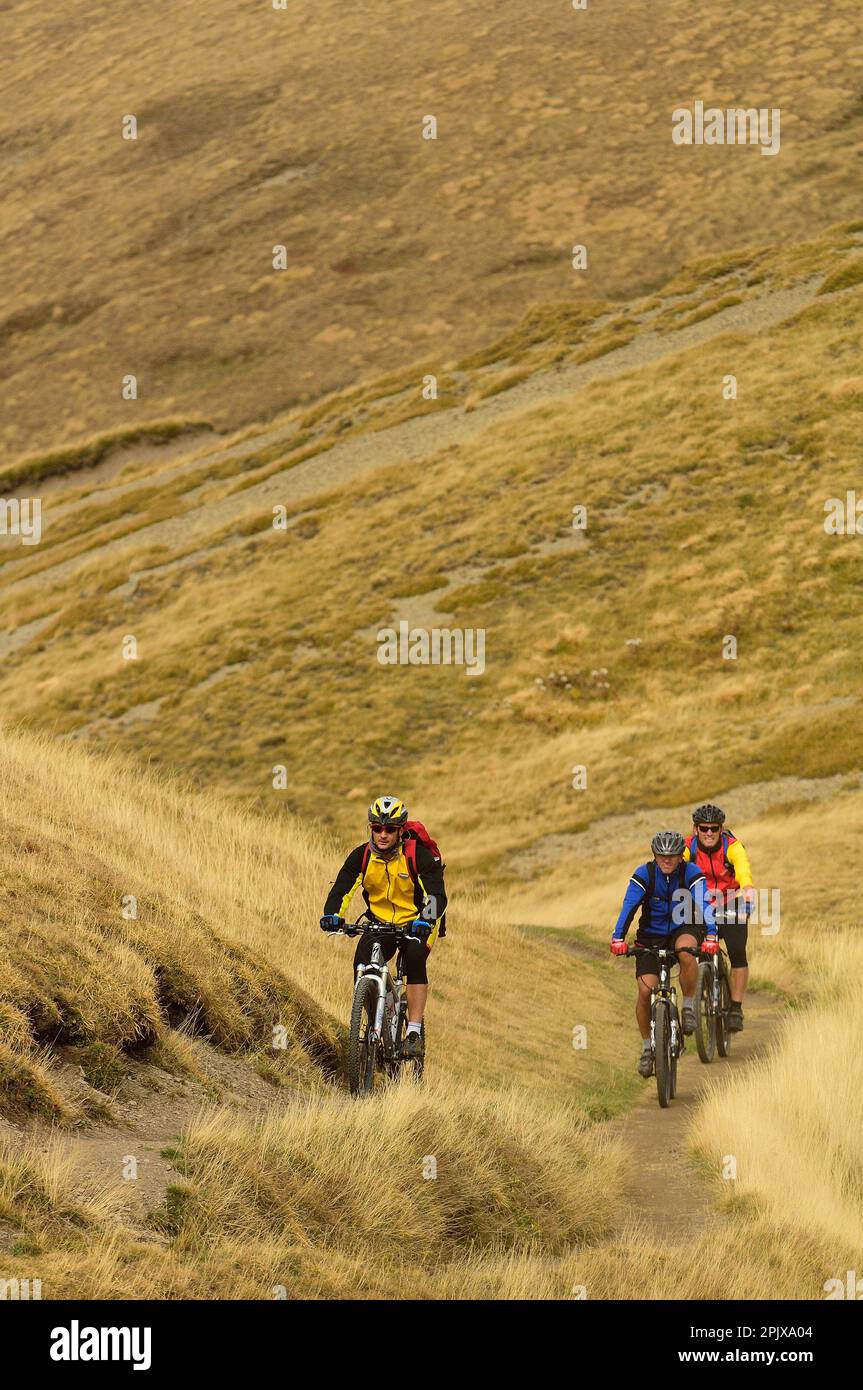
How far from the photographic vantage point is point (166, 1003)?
1045 cm

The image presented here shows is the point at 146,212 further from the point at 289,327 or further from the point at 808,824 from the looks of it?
the point at 808,824

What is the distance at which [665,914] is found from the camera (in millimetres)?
13953

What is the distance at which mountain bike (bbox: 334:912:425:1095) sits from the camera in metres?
10.6

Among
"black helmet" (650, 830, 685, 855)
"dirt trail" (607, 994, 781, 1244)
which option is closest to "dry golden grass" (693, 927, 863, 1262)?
"dirt trail" (607, 994, 781, 1244)

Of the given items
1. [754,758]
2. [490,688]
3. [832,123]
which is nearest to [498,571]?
[490,688]

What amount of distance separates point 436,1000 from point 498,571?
3780cm

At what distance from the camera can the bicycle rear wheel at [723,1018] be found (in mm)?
15867

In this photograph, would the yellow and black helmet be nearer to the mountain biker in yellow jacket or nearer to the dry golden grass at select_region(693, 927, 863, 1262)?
the mountain biker in yellow jacket

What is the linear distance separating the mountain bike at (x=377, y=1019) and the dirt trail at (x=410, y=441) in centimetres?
5749

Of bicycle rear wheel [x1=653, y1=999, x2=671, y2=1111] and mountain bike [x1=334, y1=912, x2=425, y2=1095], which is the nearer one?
mountain bike [x1=334, y1=912, x2=425, y2=1095]

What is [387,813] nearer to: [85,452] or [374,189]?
[85,452]

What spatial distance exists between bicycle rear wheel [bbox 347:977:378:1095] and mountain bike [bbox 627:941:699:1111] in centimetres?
373

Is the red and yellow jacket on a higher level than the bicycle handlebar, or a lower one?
higher

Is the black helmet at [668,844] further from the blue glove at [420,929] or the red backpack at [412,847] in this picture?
the blue glove at [420,929]
